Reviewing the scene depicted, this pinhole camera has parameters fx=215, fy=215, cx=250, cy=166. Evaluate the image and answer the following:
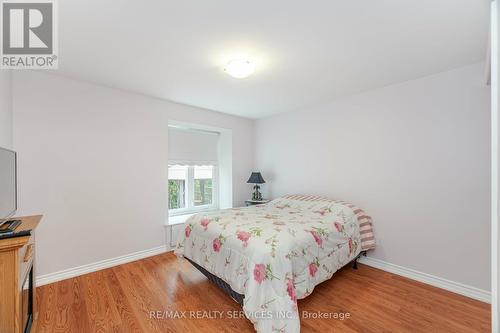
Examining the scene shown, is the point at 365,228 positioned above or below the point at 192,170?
below

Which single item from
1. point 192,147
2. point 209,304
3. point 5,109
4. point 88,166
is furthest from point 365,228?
point 5,109

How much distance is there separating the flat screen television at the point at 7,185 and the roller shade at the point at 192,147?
206 centimetres

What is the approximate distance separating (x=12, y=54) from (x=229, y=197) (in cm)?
320

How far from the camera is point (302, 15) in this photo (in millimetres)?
Result: 1469

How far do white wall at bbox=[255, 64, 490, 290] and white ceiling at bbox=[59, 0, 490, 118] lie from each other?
0.27m

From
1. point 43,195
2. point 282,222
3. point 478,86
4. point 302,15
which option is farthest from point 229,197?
point 478,86

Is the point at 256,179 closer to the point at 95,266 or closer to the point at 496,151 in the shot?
the point at 95,266

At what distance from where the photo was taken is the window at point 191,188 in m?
3.73

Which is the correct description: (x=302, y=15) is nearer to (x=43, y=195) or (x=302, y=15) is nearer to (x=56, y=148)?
(x=56, y=148)

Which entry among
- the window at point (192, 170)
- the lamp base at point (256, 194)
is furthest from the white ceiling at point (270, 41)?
the lamp base at point (256, 194)

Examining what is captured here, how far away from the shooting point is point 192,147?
386 centimetres

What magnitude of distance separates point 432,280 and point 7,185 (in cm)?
380

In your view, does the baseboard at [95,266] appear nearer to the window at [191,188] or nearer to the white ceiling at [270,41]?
the window at [191,188]

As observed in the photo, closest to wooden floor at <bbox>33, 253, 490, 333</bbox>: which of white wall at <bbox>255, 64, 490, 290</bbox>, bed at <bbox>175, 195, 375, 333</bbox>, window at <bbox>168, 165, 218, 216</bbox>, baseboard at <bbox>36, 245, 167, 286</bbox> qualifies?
baseboard at <bbox>36, 245, 167, 286</bbox>
